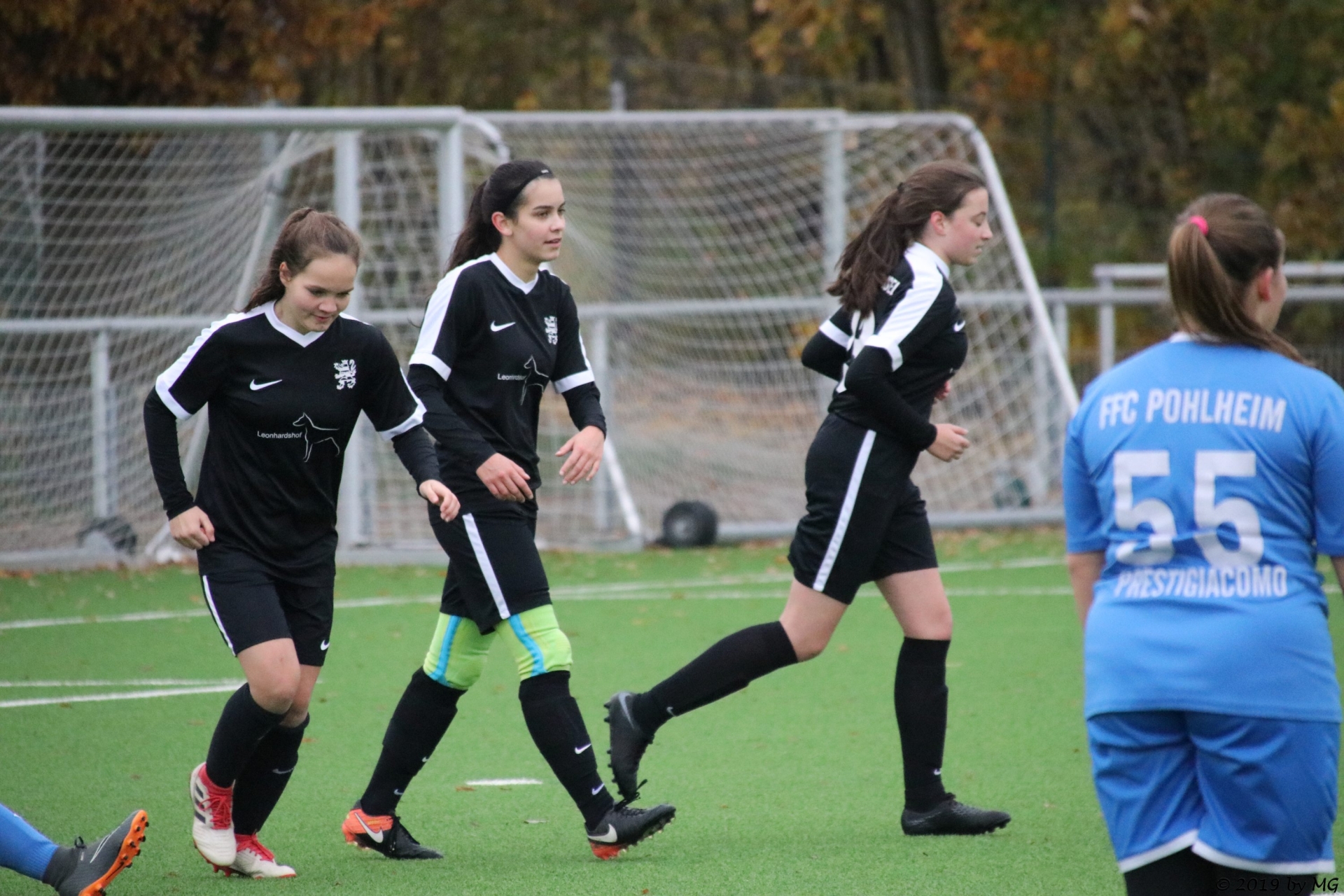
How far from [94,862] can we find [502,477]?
144 cm

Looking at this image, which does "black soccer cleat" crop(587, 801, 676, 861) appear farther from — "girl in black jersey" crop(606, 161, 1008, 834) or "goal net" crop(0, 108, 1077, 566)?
"goal net" crop(0, 108, 1077, 566)

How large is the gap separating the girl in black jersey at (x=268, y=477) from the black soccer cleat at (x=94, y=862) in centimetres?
50

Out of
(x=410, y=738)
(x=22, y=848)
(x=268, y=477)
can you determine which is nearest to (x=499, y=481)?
(x=268, y=477)

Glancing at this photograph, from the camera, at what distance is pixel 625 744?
17.0ft

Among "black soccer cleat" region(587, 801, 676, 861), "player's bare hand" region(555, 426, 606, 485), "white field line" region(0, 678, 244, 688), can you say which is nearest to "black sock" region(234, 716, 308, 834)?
"black soccer cleat" region(587, 801, 676, 861)

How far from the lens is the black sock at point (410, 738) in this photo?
496 cm

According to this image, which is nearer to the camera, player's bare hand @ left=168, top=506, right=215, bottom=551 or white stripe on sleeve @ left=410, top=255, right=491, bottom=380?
player's bare hand @ left=168, top=506, right=215, bottom=551

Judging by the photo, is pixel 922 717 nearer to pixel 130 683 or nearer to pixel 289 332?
pixel 289 332

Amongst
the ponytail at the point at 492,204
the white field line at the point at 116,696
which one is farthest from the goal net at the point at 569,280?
the ponytail at the point at 492,204

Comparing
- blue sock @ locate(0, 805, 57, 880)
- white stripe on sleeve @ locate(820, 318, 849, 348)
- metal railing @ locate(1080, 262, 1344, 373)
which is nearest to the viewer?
blue sock @ locate(0, 805, 57, 880)

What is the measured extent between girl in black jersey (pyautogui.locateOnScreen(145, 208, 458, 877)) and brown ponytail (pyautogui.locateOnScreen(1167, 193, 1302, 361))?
88.8 inches

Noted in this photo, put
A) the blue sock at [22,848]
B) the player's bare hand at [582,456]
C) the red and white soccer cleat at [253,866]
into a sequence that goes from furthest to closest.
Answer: the player's bare hand at [582,456], the red and white soccer cleat at [253,866], the blue sock at [22,848]

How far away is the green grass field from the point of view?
4.73m

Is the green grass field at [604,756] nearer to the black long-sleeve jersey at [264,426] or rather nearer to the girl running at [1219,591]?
the black long-sleeve jersey at [264,426]
